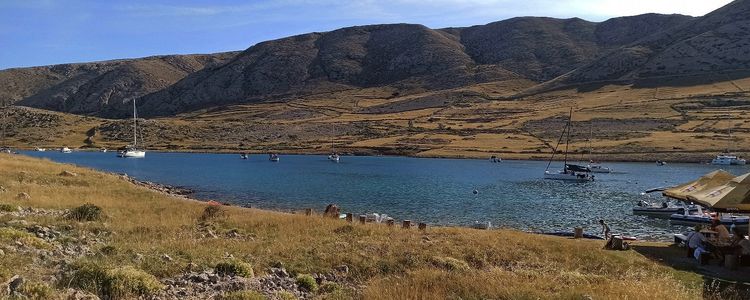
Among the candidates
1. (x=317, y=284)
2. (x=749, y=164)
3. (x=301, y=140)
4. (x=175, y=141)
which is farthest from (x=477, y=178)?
(x=175, y=141)

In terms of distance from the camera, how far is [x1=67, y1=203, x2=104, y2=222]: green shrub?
21188mm

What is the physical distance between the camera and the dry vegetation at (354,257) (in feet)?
35.9

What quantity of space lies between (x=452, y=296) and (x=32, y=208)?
19923 mm

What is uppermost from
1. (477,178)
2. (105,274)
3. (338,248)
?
(105,274)

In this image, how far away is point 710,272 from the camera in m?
18.7

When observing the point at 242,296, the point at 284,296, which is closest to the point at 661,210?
the point at 284,296

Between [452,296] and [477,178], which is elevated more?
[452,296]

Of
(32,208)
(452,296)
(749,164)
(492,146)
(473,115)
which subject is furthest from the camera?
(473,115)

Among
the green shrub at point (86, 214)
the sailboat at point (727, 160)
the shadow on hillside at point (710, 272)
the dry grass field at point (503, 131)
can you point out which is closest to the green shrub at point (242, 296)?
the shadow on hillside at point (710, 272)

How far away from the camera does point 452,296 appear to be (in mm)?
10352

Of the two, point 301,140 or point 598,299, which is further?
point 301,140

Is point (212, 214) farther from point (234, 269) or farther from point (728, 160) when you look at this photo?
point (728, 160)

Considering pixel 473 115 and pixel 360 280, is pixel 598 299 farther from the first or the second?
pixel 473 115

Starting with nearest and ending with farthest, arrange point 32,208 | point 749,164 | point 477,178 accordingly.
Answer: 1. point 32,208
2. point 477,178
3. point 749,164
